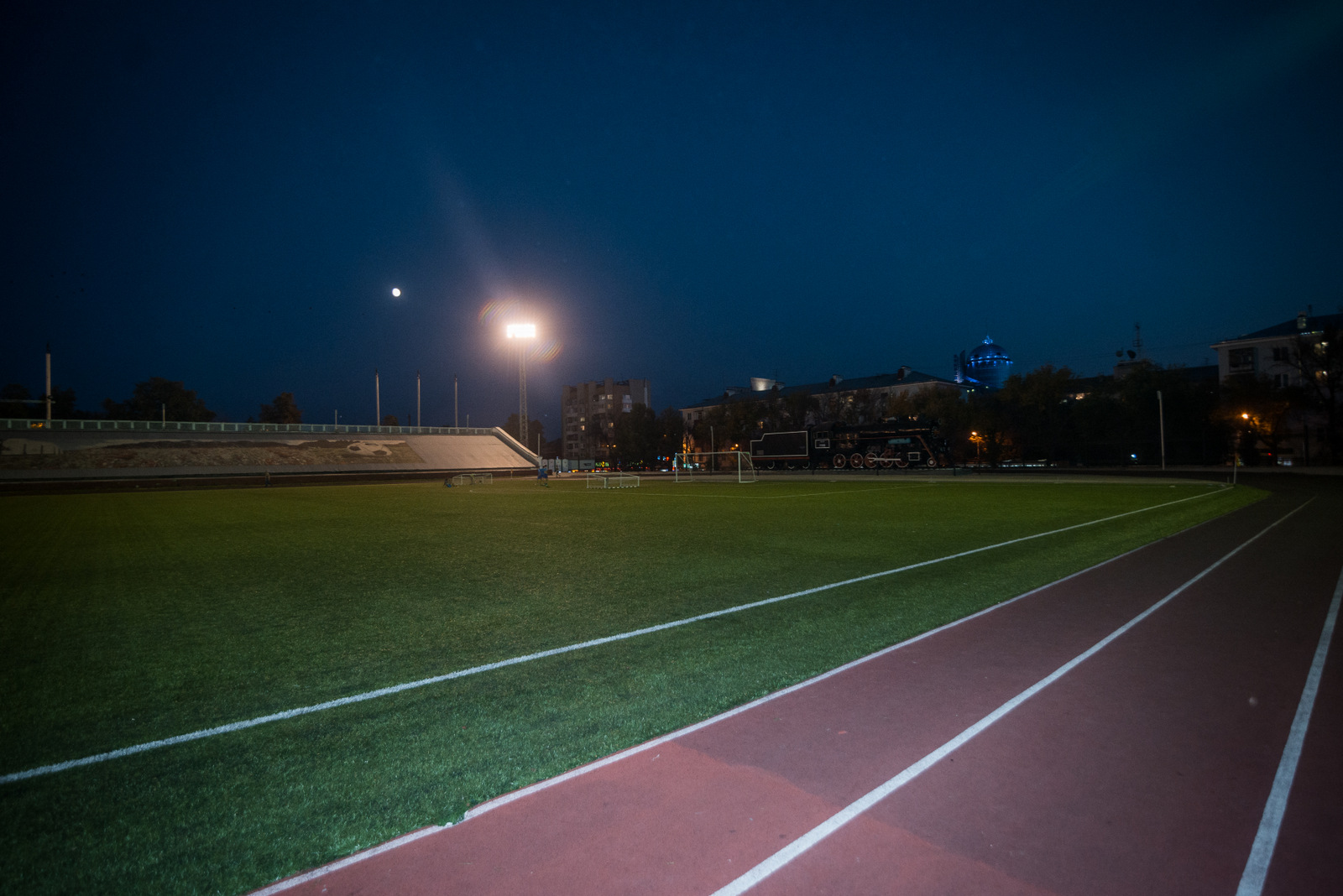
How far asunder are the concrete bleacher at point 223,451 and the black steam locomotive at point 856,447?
27677 millimetres

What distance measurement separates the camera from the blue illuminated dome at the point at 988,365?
461 ft

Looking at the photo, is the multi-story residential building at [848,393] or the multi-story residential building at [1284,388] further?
the multi-story residential building at [848,393]

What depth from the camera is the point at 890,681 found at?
548 cm

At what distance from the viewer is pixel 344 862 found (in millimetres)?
3082

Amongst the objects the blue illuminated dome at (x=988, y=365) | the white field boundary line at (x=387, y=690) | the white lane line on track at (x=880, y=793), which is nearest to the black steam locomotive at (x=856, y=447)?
the white field boundary line at (x=387, y=690)

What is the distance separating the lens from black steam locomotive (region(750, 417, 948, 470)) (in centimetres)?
4956

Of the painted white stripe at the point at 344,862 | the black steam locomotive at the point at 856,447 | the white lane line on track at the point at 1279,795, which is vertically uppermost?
the black steam locomotive at the point at 856,447

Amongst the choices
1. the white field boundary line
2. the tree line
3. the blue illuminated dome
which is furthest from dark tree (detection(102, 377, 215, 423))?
the blue illuminated dome

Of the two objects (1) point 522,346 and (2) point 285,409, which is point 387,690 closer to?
(1) point 522,346

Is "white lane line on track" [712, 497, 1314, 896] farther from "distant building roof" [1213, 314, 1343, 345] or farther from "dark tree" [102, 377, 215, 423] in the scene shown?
"dark tree" [102, 377, 215, 423]

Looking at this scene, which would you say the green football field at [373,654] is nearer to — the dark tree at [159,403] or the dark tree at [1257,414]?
the dark tree at [1257,414]

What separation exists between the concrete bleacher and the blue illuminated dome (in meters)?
108

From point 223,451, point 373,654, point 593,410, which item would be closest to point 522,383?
point 223,451

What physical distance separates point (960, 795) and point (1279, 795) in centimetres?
182
